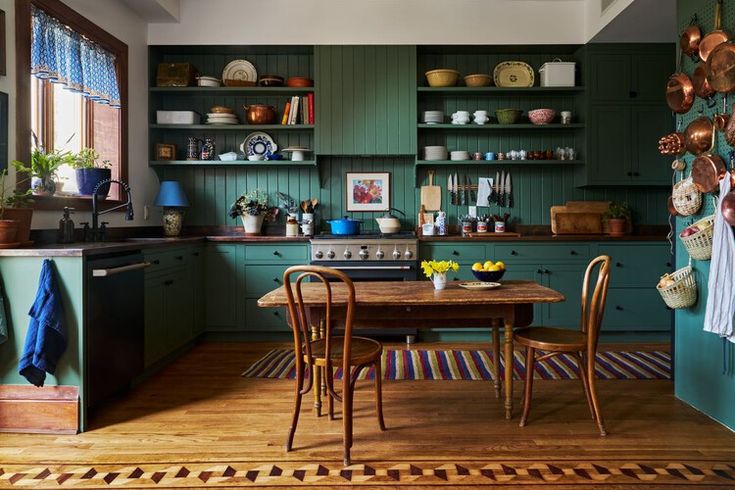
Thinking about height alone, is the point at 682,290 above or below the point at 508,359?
above

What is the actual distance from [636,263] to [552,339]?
7.60ft

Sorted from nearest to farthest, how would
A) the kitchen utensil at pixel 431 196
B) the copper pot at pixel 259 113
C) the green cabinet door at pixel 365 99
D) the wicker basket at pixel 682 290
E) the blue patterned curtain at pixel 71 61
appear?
the wicker basket at pixel 682 290 < the blue patterned curtain at pixel 71 61 < the green cabinet door at pixel 365 99 < the copper pot at pixel 259 113 < the kitchen utensil at pixel 431 196

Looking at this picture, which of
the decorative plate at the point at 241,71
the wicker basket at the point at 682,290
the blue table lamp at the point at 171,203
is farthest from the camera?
the decorative plate at the point at 241,71

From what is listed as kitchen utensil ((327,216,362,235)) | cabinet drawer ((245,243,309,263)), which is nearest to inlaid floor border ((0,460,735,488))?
cabinet drawer ((245,243,309,263))

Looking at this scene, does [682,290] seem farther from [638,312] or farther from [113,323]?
[113,323]

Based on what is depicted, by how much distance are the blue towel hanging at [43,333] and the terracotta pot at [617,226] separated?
14.2 feet

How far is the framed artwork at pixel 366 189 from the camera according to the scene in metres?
4.98

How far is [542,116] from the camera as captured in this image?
15.3 feet

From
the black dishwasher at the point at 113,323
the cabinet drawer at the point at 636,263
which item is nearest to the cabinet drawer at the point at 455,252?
the cabinet drawer at the point at 636,263

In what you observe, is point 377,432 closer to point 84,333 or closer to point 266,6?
point 84,333

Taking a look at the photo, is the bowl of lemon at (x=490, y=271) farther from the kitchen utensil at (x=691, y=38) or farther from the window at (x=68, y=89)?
the window at (x=68, y=89)

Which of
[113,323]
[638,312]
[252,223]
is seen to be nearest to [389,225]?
[252,223]

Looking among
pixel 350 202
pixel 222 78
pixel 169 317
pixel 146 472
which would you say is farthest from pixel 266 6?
pixel 146 472

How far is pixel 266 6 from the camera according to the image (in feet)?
15.1
